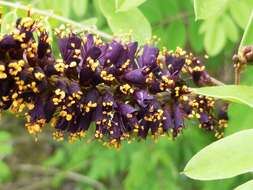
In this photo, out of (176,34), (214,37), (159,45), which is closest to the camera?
(214,37)

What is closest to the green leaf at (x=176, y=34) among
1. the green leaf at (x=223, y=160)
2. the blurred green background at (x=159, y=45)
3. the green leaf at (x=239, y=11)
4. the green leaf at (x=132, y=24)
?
the blurred green background at (x=159, y=45)

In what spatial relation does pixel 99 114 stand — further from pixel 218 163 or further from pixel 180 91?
pixel 218 163

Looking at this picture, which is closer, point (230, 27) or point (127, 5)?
point (127, 5)

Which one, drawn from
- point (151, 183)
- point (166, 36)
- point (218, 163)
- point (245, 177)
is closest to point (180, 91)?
point (218, 163)

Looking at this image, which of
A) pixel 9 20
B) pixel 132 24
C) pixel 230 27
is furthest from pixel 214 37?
pixel 9 20

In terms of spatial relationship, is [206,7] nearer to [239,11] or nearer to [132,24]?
[132,24]

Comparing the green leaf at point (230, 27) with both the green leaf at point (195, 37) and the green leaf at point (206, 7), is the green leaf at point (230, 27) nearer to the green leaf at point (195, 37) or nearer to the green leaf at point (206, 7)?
the green leaf at point (195, 37)
